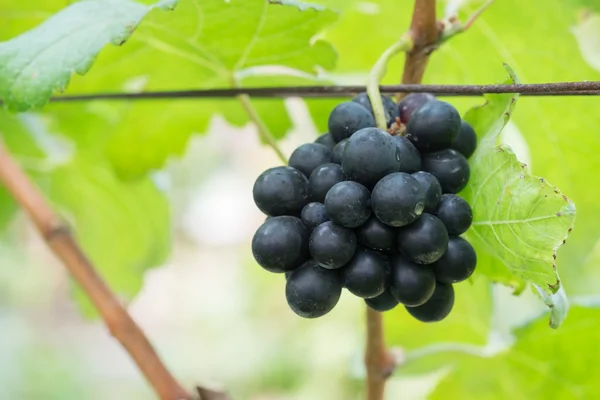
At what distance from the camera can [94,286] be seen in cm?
79

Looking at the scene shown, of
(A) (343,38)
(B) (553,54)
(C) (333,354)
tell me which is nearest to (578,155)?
(B) (553,54)

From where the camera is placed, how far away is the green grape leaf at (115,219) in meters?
1.24

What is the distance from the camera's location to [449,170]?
0.53 meters

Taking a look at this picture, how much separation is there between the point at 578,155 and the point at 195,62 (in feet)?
1.67

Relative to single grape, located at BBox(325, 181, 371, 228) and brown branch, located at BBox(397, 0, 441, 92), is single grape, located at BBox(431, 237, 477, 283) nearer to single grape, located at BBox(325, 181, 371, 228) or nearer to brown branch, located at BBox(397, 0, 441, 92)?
single grape, located at BBox(325, 181, 371, 228)

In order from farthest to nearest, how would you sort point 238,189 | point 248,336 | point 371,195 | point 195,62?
point 238,189, point 248,336, point 195,62, point 371,195

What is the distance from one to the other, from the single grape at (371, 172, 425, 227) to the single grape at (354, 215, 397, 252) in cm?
2

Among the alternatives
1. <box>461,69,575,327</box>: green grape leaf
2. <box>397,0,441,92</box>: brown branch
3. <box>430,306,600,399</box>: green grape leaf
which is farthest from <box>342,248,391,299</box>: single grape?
<box>430,306,600,399</box>: green grape leaf

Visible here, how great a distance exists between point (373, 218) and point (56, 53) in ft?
1.10

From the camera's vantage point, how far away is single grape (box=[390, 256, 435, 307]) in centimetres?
49

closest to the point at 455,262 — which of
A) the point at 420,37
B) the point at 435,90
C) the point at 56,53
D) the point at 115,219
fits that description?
the point at 435,90

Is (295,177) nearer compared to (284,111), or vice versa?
(295,177)

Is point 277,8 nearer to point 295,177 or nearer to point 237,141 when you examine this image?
point 295,177

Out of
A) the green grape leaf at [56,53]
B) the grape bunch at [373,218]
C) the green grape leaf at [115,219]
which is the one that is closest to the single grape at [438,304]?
the grape bunch at [373,218]
